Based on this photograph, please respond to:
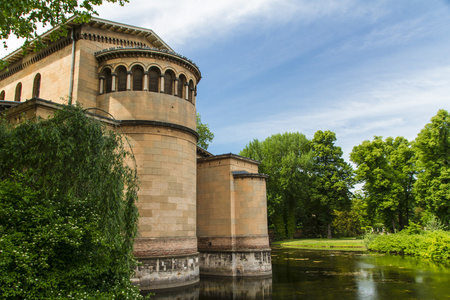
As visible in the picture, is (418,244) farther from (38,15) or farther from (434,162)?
(38,15)

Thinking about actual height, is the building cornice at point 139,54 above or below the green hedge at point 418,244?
above

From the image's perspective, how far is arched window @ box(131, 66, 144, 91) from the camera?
20.6 m

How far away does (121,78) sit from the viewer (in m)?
20.8

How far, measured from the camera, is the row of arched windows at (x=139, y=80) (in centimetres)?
2053

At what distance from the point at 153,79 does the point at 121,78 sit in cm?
191

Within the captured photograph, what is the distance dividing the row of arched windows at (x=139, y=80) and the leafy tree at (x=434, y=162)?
91.5 ft

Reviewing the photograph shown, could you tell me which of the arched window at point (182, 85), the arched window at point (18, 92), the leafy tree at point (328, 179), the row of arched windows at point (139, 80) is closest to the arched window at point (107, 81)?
the row of arched windows at point (139, 80)

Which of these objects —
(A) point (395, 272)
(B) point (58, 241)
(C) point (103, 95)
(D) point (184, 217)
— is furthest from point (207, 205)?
(B) point (58, 241)

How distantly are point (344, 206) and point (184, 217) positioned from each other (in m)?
37.4

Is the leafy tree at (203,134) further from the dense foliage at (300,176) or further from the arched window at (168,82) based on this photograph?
the arched window at (168,82)

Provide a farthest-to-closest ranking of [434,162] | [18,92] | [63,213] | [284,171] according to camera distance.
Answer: [284,171], [434,162], [18,92], [63,213]

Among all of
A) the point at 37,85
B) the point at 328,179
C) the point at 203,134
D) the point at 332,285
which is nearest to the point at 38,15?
the point at 37,85

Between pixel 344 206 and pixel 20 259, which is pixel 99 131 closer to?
pixel 20 259

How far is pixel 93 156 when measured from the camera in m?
9.78
